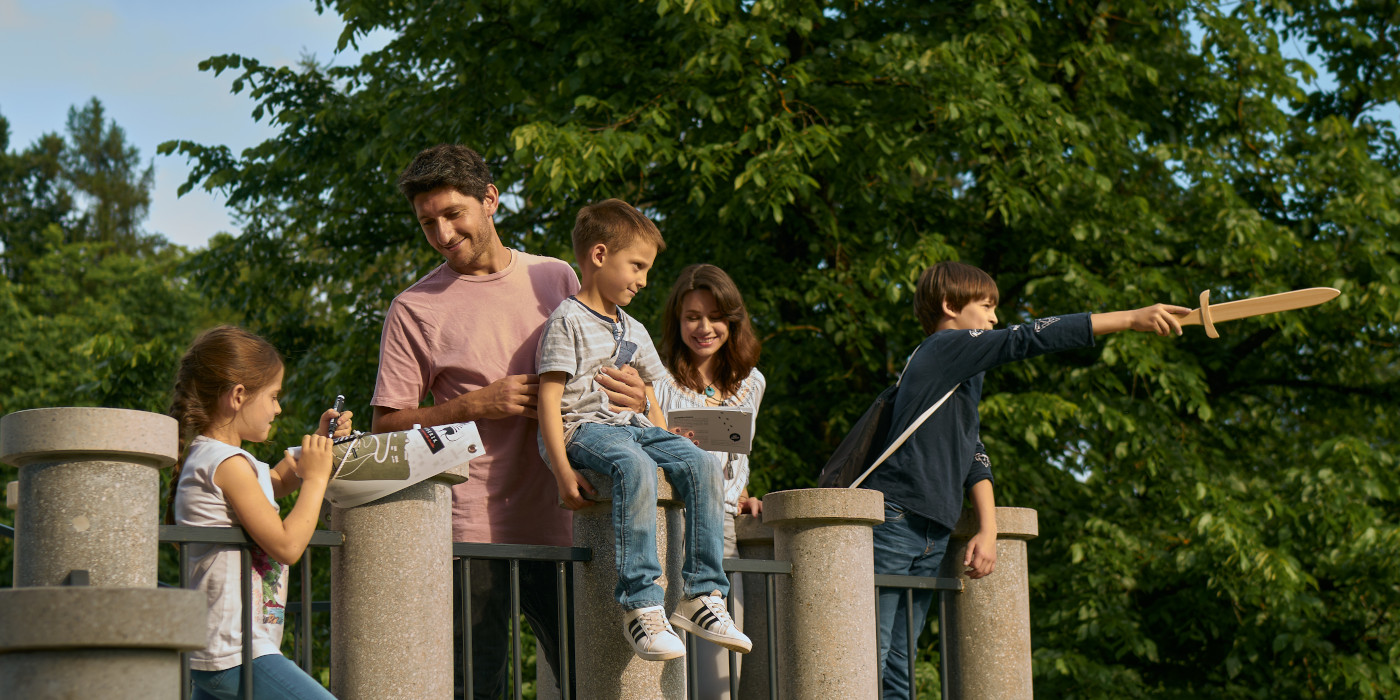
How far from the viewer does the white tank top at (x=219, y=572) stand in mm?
3133

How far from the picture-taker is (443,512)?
11.6 feet

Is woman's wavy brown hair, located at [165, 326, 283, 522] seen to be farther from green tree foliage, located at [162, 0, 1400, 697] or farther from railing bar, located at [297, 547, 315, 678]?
green tree foliage, located at [162, 0, 1400, 697]

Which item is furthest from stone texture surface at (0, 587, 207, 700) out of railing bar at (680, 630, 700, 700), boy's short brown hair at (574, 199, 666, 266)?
railing bar at (680, 630, 700, 700)

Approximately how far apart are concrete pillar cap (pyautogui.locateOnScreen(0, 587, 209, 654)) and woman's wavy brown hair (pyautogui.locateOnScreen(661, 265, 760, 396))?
249 centimetres

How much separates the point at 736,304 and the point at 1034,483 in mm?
5268

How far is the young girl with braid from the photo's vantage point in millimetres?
3115

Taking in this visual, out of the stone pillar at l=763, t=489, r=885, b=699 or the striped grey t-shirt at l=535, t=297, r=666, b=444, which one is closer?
the striped grey t-shirt at l=535, t=297, r=666, b=444

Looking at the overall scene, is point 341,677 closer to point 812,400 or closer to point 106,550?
point 106,550

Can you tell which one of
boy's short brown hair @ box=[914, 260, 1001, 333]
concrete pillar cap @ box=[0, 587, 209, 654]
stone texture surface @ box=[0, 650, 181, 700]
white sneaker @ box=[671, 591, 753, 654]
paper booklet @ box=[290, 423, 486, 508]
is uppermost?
boy's short brown hair @ box=[914, 260, 1001, 333]

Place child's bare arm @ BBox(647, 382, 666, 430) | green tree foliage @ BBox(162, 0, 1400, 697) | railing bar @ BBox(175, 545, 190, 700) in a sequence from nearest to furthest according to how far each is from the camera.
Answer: railing bar @ BBox(175, 545, 190, 700), child's bare arm @ BBox(647, 382, 666, 430), green tree foliage @ BBox(162, 0, 1400, 697)

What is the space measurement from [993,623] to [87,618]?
3.62 metres

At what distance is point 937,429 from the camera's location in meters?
4.62

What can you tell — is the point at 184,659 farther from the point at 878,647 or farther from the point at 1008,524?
the point at 1008,524

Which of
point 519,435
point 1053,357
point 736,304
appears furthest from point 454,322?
point 1053,357
